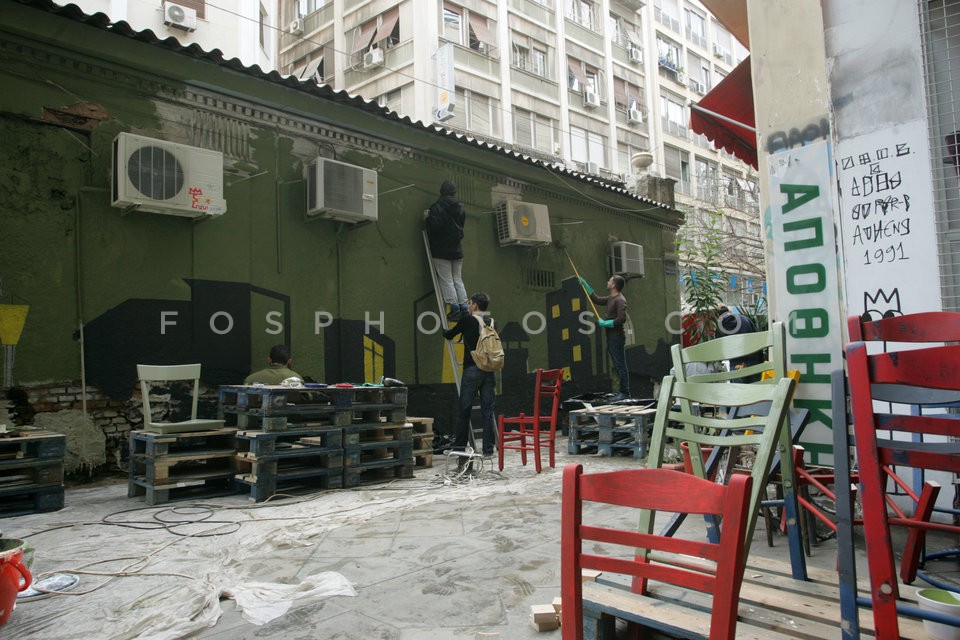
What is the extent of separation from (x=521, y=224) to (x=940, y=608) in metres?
9.28

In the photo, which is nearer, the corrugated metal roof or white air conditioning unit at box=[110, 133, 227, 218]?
the corrugated metal roof

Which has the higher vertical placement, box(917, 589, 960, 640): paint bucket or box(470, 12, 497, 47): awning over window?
box(470, 12, 497, 47): awning over window

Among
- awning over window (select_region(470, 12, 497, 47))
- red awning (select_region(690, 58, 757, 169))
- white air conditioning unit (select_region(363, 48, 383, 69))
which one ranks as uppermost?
awning over window (select_region(470, 12, 497, 47))

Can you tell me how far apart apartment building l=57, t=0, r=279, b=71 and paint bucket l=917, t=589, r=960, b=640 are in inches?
662

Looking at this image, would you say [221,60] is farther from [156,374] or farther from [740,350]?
[740,350]

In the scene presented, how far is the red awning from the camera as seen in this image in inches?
297

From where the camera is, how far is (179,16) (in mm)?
16453

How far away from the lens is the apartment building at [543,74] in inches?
853

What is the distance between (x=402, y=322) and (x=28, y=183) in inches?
183

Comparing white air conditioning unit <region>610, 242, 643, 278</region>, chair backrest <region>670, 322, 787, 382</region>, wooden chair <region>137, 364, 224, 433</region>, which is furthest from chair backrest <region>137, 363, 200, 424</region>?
white air conditioning unit <region>610, 242, 643, 278</region>

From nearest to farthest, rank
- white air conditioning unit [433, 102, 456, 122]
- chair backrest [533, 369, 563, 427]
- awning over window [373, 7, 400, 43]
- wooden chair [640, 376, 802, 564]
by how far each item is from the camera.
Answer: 1. wooden chair [640, 376, 802, 564]
2. chair backrest [533, 369, 563, 427]
3. white air conditioning unit [433, 102, 456, 122]
4. awning over window [373, 7, 400, 43]

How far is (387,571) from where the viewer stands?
3590 mm

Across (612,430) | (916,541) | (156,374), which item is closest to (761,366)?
(916,541)

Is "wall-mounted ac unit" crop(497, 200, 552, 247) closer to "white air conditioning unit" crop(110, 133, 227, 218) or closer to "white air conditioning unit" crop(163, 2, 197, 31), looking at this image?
"white air conditioning unit" crop(110, 133, 227, 218)
